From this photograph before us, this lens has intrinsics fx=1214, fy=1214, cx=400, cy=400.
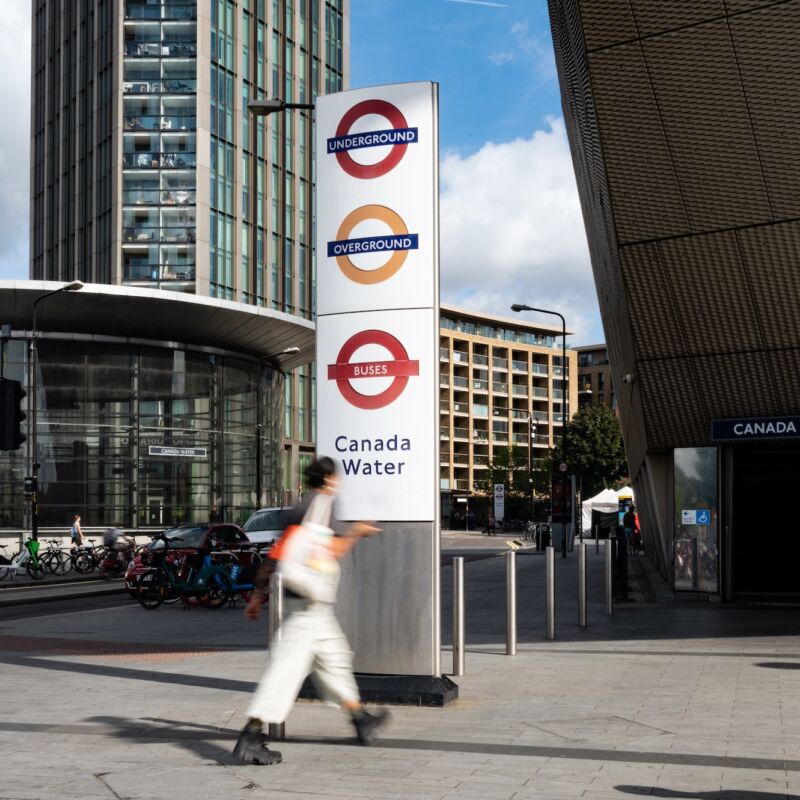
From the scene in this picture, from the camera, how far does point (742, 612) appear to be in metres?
18.3

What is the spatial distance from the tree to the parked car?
61496 millimetres

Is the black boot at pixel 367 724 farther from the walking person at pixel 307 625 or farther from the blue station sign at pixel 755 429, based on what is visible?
the blue station sign at pixel 755 429

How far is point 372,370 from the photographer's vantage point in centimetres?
928

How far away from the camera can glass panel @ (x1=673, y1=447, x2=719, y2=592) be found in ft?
65.9

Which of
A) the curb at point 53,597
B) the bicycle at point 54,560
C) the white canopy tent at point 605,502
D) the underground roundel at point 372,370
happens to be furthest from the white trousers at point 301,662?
the white canopy tent at point 605,502

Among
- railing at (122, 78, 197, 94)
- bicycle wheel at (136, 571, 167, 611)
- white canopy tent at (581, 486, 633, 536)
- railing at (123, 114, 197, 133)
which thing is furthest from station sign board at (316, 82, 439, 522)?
railing at (122, 78, 197, 94)

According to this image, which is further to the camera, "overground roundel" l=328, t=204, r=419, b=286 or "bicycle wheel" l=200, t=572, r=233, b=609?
"bicycle wheel" l=200, t=572, r=233, b=609

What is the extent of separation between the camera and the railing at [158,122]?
2557 inches

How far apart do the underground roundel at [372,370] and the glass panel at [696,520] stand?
12.1 m

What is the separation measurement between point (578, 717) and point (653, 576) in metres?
19.6

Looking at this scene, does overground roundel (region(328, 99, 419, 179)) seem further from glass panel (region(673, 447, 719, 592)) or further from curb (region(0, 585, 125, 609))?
curb (region(0, 585, 125, 609))

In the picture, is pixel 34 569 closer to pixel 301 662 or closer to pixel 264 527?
pixel 264 527

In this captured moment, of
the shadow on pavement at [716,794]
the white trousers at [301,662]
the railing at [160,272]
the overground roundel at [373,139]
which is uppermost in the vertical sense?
the railing at [160,272]

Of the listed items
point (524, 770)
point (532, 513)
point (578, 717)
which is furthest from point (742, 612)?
point (532, 513)
